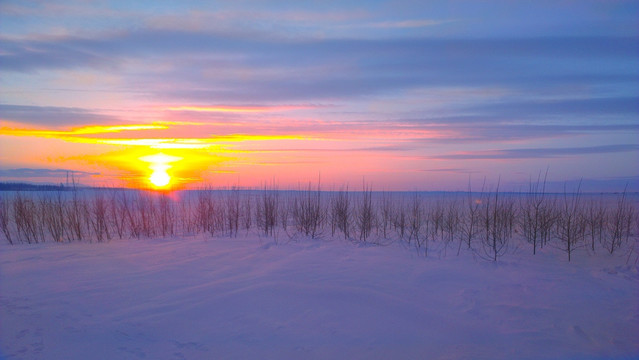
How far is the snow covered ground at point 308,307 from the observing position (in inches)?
165

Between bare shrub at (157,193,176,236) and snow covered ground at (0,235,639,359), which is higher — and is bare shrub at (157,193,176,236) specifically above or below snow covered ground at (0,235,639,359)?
above

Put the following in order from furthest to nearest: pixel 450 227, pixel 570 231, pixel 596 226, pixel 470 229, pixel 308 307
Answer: pixel 596 226 < pixel 450 227 < pixel 570 231 < pixel 470 229 < pixel 308 307

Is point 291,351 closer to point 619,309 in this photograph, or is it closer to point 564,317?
point 564,317

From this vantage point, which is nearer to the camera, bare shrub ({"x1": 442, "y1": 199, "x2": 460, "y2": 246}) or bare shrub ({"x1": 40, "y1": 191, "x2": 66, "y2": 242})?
bare shrub ({"x1": 40, "y1": 191, "x2": 66, "y2": 242})

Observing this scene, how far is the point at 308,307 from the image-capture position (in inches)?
207

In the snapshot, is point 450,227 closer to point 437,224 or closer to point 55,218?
point 437,224

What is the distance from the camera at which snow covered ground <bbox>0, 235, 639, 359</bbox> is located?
4.19 m

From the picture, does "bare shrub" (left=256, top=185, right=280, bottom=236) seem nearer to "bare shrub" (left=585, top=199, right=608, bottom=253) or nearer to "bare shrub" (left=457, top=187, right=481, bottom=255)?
"bare shrub" (left=457, top=187, right=481, bottom=255)

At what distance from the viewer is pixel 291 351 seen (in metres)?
4.12

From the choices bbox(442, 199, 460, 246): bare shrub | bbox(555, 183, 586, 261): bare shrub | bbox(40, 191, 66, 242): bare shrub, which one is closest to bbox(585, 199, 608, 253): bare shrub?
bbox(555, 183, 586, 261): bare shrub

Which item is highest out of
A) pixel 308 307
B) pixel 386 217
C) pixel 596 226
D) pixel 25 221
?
pixel 25 221

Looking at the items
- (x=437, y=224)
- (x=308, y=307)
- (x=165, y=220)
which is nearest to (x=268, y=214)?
(x=165, y=220)

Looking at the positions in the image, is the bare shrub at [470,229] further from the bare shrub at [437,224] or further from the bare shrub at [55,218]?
the bare shrub at [55,218]

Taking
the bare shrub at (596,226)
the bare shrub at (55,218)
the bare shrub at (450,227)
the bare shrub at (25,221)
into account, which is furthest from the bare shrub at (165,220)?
the bare shrub at (596,226)
